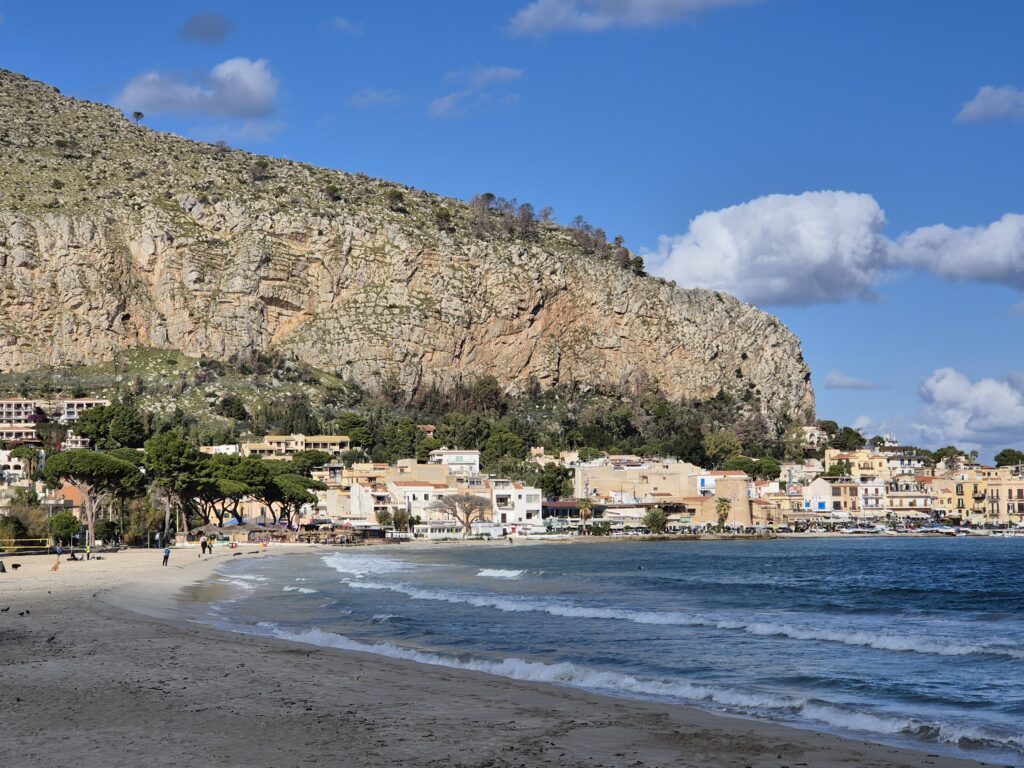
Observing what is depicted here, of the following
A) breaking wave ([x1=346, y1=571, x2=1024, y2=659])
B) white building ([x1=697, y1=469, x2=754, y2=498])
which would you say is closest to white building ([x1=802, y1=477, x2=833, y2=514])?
white building ([x1=697, y1=469, x2=754, y2=498])

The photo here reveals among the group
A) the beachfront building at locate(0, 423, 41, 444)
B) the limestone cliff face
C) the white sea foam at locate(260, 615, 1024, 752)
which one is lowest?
the white sea foam at locate(260, 615, 1024, 752)

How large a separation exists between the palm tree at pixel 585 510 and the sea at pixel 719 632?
66143mm

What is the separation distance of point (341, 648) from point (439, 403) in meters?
148

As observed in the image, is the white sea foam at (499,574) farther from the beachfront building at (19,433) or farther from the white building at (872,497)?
the white building at (872,497)

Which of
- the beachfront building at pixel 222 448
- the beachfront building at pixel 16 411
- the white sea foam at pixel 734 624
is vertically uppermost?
the beachfront building at pixel 16 411

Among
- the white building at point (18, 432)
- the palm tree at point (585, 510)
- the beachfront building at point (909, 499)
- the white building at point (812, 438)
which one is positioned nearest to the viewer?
the palm tree at point (585, 510)

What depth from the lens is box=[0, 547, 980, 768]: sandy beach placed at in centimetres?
1466

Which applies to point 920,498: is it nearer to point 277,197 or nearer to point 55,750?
point 277,197

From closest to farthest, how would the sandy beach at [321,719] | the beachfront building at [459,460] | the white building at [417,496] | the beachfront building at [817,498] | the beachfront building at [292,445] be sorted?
the sandy beach at [321,719] → the white building at [417,496] → the beachfront building at [459,460] → the beachfront building at [292,445] → the beachfront building at [817,498]

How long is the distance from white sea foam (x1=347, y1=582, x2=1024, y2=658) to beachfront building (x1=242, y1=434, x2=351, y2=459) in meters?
102

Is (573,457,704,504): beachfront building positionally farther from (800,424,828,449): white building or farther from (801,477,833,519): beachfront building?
(800,424,828,449): white building

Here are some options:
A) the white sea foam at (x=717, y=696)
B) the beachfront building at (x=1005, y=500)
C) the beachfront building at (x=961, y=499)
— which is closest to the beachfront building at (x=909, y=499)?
the beachfront building at (x=961, y=499)

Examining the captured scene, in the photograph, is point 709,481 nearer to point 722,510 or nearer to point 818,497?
point 722,510

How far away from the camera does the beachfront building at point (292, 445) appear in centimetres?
14375
